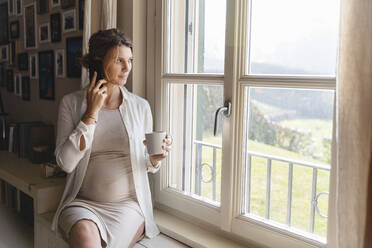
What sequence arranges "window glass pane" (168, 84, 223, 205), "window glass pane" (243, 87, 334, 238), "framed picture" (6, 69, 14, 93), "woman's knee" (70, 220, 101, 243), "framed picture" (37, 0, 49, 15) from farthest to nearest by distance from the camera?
"window glass pane" (243, 87, 334, 238) → "framed picture" (6, 69, 14, 93) → "framed picture" (37, 0, 49, 15) → "window glass pane" (168, 84, 223, 205) → "woman's knee" (70, 220, 101, 243)

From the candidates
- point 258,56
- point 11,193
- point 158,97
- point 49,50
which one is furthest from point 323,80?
point 11,193

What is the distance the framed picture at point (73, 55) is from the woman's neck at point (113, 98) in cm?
79

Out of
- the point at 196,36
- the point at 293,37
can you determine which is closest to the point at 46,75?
the point at 196,36

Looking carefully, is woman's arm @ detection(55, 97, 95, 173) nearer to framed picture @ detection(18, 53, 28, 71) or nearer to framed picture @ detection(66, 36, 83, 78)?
framed picture @ detection(66, 36, 83, 78)

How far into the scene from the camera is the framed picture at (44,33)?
8.81 ft

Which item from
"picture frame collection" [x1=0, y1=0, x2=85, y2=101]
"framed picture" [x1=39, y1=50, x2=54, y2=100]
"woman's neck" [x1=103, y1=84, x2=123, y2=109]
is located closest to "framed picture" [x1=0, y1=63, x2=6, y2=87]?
"picture frame collection" [x1=0, y1=0, x2=85, y2=101]

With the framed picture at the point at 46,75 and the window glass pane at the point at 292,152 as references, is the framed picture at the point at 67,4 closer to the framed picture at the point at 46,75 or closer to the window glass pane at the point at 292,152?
the framed picture at the point at 46,75

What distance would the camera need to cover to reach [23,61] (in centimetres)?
310

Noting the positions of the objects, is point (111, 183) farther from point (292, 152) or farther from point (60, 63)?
point (292, 152)

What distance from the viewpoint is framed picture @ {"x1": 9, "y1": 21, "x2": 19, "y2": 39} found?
3174 millimetres

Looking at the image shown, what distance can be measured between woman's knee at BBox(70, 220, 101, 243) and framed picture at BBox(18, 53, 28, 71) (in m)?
2.07

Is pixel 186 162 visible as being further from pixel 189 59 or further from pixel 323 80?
pixel 323 80

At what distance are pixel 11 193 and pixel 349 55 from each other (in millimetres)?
2641

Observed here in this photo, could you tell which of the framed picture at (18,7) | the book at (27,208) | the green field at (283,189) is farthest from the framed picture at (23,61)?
the green field at (283,189)
